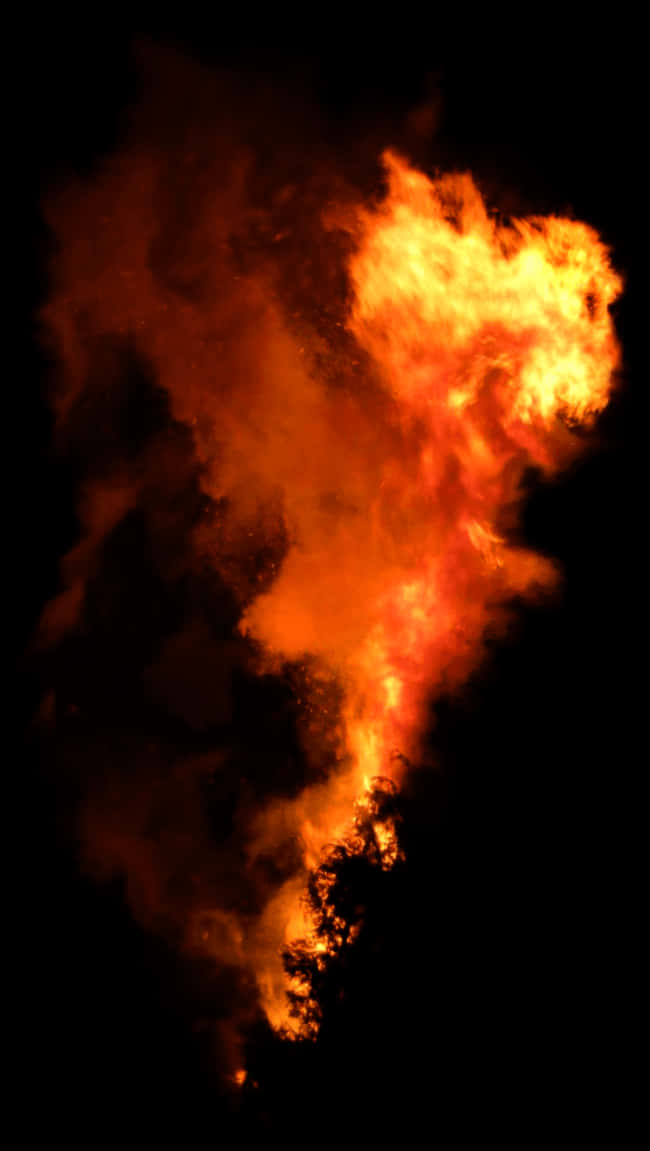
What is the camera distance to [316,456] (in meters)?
8.16

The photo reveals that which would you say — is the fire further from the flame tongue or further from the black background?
the black background

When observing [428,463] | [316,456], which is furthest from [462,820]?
[316,456]

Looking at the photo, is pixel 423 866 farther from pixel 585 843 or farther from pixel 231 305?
pixel 231 305

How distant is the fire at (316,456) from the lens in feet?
23.0

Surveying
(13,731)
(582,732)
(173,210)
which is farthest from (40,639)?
(582,732)

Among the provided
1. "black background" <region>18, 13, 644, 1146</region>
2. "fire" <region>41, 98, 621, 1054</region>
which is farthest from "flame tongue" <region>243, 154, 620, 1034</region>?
"black background" <region>18, 13, 644, 1146</region>

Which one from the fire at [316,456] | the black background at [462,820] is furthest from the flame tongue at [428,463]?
the black background at [462,820]

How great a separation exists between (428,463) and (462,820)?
406 centimetres

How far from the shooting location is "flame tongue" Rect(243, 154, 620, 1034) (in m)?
6.71

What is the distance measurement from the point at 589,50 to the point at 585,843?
7.84 m

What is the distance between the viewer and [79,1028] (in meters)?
8.17

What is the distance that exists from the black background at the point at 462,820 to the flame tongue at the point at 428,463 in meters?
0.34

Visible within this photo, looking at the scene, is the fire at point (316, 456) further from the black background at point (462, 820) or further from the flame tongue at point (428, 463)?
the black background at point (462, 820)

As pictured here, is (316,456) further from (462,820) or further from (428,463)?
(462,820)
